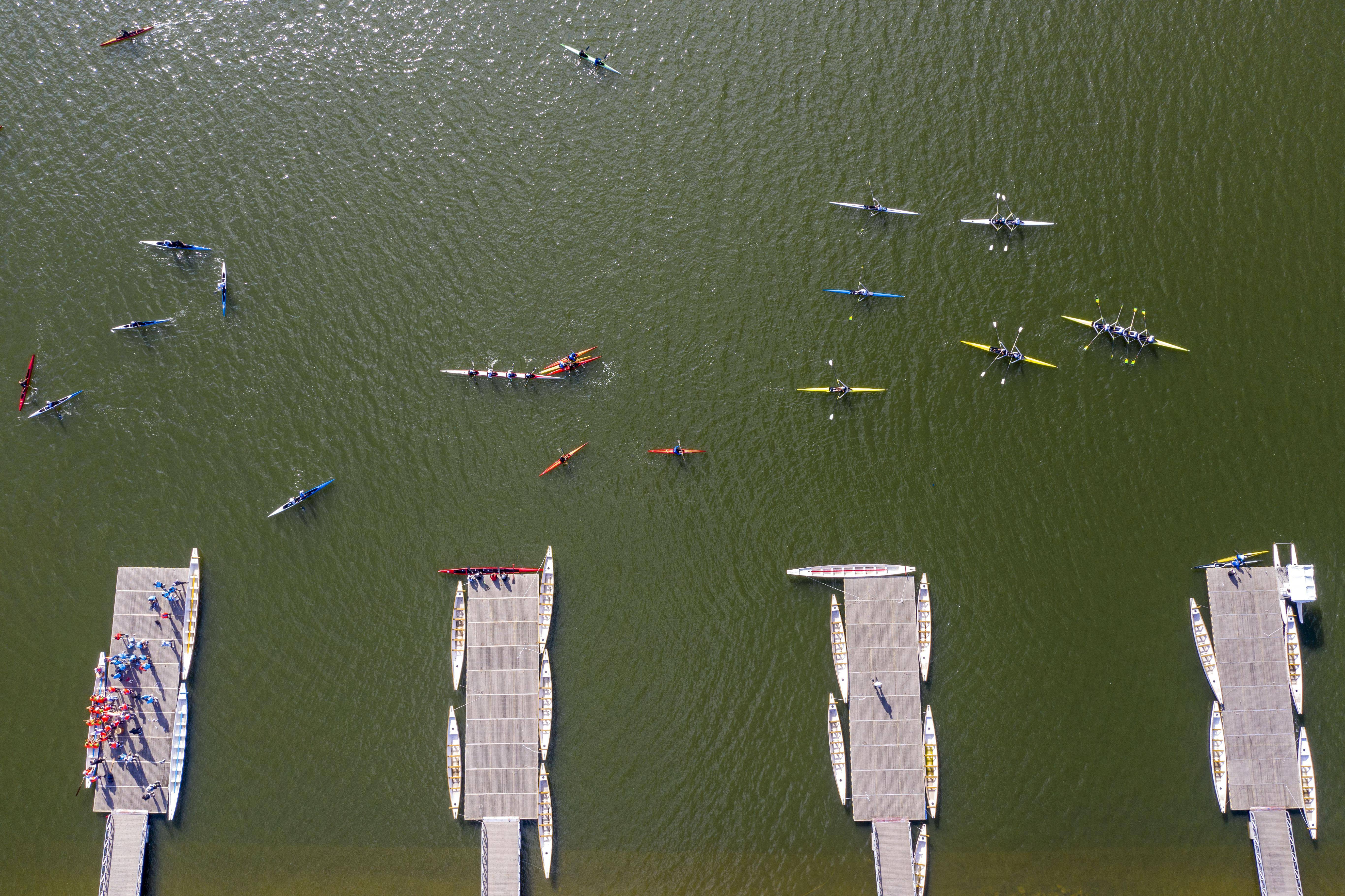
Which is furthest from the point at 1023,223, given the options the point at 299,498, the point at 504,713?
the point at 299,498

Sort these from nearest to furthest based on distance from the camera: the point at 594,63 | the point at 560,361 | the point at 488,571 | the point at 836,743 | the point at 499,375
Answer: the point at 836,743
the point at 488,571
the point at 499,375
the point at 560,361
the point at 594,63

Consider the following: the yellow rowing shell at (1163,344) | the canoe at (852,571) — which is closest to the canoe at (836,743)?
the canoe at (852,571)

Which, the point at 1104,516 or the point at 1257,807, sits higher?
the point at 1104,516

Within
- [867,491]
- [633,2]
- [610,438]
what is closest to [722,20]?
[633,2]

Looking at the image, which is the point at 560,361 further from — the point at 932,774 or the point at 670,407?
the point at 932,774

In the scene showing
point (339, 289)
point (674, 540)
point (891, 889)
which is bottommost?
point (891, 889)

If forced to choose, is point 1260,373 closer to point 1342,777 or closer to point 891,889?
point 1342,777

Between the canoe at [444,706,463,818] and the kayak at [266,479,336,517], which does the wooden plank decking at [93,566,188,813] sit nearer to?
the kayak at [266,479,336,517]
